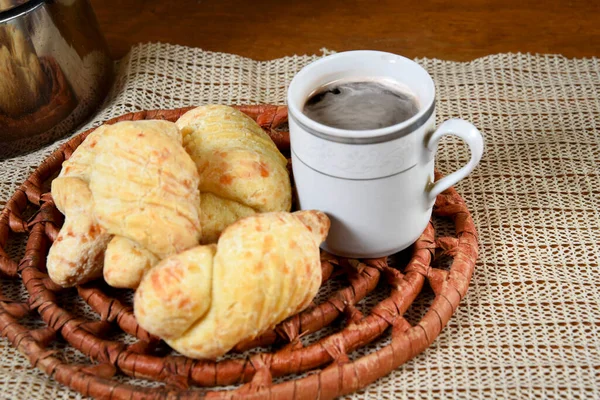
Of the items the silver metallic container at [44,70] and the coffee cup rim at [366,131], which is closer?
the coffee cup rim at [366,131]

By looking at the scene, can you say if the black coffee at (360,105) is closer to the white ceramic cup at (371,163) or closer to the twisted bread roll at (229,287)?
the white ceramic cup at (371,163)

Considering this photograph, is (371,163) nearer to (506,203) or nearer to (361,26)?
(506,203)

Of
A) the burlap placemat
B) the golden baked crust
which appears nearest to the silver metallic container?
the burlap placemat

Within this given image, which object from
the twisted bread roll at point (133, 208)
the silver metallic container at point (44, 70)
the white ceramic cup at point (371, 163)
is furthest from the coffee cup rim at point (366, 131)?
the silver metallic container at point (44, 70)

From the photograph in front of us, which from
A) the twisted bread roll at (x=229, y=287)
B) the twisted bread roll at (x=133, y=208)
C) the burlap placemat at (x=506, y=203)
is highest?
the twisted bread roll at (x=133, y=208)

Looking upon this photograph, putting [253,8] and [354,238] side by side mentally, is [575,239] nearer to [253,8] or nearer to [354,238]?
[354,238]

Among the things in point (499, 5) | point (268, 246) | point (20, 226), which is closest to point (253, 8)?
point (499, 5)
